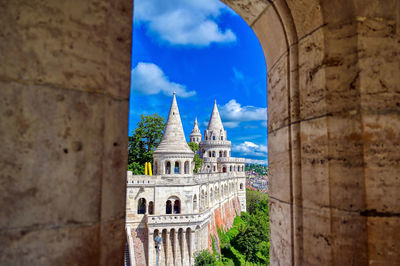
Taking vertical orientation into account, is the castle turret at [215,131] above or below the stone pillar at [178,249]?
above

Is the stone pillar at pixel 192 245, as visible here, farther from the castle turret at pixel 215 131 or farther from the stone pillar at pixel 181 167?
the castle turret at pixel 215 131

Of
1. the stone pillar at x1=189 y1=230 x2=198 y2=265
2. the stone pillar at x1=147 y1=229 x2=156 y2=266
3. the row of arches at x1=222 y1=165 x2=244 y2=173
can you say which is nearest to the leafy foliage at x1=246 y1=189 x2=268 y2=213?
the row of arches at x1=222 y1=165 x2=244 y2=173

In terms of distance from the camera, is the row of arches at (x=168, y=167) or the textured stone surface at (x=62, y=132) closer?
the textured stone surface at (x=62, y=132)

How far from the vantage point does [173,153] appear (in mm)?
22234

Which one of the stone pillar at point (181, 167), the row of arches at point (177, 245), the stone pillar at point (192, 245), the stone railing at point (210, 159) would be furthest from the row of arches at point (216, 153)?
the stone pillar at point (192, 245)

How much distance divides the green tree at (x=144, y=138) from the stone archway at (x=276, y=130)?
28215mm

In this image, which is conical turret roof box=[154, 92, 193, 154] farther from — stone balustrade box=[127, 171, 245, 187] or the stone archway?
the stone archway

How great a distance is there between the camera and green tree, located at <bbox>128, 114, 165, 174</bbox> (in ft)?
99.0

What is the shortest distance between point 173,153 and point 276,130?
19.6 meters

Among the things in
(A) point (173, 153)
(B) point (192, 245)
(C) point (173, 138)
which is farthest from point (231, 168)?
(B) point (192, 245)

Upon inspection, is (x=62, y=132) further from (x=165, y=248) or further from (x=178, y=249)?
(x=178, y=249)

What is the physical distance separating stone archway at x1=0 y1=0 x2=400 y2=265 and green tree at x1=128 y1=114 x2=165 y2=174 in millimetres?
28215

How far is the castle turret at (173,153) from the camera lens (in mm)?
22281

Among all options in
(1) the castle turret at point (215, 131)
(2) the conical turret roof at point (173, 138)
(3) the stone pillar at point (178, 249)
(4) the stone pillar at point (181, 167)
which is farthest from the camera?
(1) the castle turret at point (215, 131)
